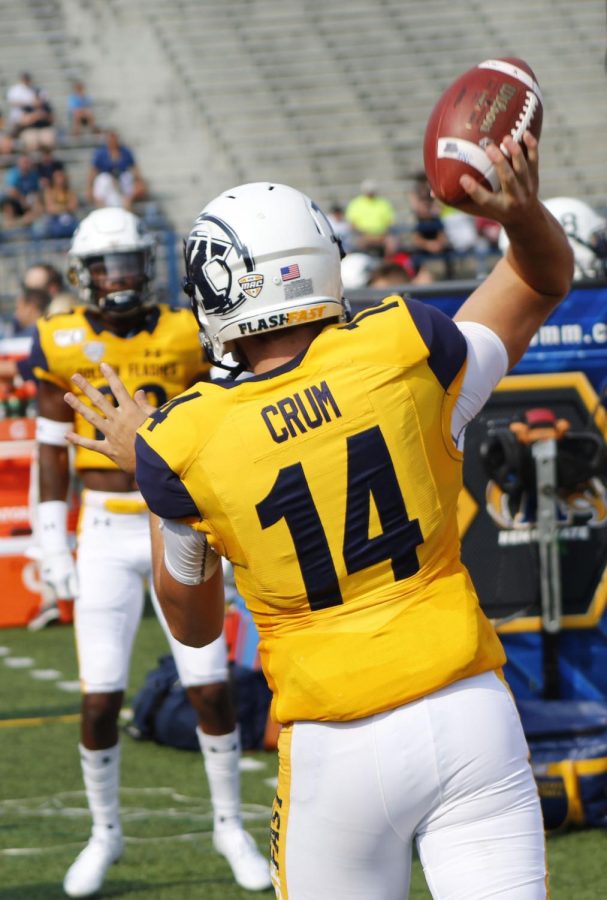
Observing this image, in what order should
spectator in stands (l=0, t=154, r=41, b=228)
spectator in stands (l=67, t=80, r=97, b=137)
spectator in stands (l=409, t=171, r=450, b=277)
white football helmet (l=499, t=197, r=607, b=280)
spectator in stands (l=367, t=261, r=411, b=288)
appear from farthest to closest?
spectator in stands (l=67, t=80, r=97, b=137) < spectator in stands (l=0, t=154, r=41, b=228) < spectator in stands (l=409, t=171, r=450, b=277) < spectator in stands (l=367, t=261, r=411, b=288) < white football helmet (l=499, t=197, r=607, b=280)

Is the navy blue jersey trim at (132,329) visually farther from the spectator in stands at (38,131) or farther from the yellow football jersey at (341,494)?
the spectator in stands at (38,131)

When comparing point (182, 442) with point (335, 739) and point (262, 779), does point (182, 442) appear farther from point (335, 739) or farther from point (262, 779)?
point (262, 779)

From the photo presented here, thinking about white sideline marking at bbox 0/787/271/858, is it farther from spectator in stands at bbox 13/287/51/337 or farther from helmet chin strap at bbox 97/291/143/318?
spectator in stands at bbox 13/287/51/337

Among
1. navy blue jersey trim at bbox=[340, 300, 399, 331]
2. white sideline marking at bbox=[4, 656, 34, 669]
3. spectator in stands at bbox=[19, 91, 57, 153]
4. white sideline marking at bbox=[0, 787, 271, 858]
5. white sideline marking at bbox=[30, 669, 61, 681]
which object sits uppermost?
navy blue jersey trim at bbox=[340, 300, 399, 331]

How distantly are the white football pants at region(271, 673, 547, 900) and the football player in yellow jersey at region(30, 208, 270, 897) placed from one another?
2.13 meters

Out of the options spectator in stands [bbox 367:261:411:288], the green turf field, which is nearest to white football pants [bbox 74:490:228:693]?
the green turf field

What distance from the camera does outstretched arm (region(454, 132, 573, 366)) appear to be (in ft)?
8.06

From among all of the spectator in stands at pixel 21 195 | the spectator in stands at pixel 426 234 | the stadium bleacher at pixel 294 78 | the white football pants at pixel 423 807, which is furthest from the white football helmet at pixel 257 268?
the stadium bleacher at pixel 294 78

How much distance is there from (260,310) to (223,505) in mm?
364

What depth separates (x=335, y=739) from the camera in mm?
2547

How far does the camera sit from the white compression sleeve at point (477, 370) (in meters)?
2.62

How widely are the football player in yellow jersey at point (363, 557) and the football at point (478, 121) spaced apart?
0.15 feet

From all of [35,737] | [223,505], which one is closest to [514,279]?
[223,505]

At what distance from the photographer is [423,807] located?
250 centimetres
